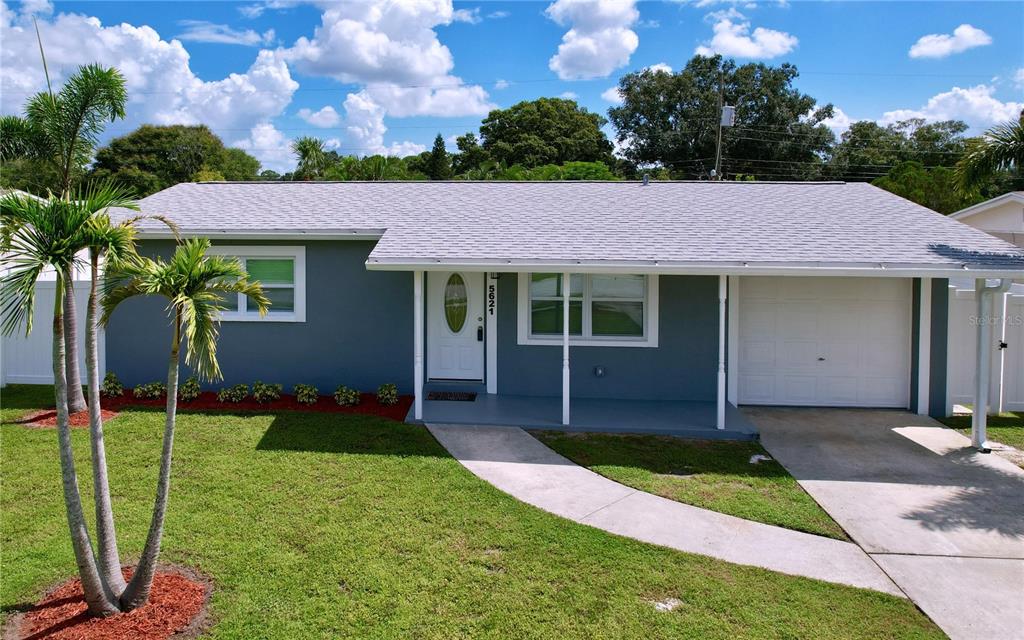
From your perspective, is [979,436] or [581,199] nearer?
[979,436]

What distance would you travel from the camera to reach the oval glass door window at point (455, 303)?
11164mm

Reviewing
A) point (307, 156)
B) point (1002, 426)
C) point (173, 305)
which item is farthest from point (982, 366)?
Result: point (307, 156)

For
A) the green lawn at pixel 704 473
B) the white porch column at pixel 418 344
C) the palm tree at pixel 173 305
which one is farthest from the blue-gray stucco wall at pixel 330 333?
the palm tree at pixel 173 305

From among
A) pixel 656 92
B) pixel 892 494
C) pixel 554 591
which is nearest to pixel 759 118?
pixel 656 92

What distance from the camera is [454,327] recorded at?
11.2 metres

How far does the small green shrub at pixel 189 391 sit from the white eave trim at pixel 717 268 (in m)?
3.97

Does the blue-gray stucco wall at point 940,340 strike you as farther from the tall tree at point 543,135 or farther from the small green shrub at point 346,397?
the tall tree at point 543,135

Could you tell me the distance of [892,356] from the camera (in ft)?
34.8

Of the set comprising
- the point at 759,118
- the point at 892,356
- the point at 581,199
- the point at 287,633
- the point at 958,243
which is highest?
the point at 759,118

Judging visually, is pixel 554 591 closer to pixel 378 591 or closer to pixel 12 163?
pixel 378 591

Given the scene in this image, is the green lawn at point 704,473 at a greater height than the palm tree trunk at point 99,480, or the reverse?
the palm tree trunk at point 99,480

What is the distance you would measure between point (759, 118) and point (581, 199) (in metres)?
38.2

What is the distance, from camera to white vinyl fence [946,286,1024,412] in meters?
10.2

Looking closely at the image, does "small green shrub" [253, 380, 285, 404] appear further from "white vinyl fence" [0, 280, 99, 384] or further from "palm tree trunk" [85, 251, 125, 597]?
"palm tree trunk" [85, 251, 125, 597]
